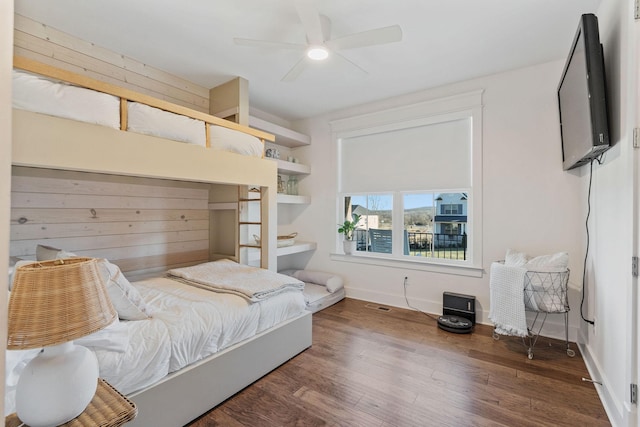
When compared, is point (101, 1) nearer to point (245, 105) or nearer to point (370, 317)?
point (245, 105)

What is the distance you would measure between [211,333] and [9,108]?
143cm

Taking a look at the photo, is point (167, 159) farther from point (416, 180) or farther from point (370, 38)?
point (416, 180)

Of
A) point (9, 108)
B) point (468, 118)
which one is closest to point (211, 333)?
point (9, 108)

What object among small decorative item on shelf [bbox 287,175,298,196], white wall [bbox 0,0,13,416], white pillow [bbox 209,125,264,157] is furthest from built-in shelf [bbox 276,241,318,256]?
white wall [bbox 0,0,13,416]

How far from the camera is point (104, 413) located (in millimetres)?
928

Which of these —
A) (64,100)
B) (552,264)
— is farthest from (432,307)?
(64,100)

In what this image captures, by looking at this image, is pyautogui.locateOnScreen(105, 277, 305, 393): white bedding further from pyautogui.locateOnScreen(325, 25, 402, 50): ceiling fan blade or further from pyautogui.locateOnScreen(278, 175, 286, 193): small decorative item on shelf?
pyautogui.locateOnScreen(278, 175, 286, 193): small decorative item on shelf

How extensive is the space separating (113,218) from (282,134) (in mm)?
2130

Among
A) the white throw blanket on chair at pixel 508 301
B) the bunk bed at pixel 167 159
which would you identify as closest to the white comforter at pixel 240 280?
the bunk bed at pixel 167 159

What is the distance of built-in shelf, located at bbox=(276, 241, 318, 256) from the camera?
3.53m

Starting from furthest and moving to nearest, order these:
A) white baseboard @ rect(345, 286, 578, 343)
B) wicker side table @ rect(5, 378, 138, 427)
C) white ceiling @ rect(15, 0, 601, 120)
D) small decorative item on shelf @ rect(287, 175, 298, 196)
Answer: small decorative item on shelf @ rect(287, 175, 298, 196) < white baseboard @ rect(345, 286, 578, 343) < white ceiling @ rect(15, 0, 601, 120) < wicker side table @ rect(5, 378, 138, 427)

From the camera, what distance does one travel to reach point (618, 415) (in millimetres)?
1500

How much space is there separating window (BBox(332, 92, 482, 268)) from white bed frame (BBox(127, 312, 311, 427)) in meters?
1.85

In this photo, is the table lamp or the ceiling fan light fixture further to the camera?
the ceiling fan light fixture
